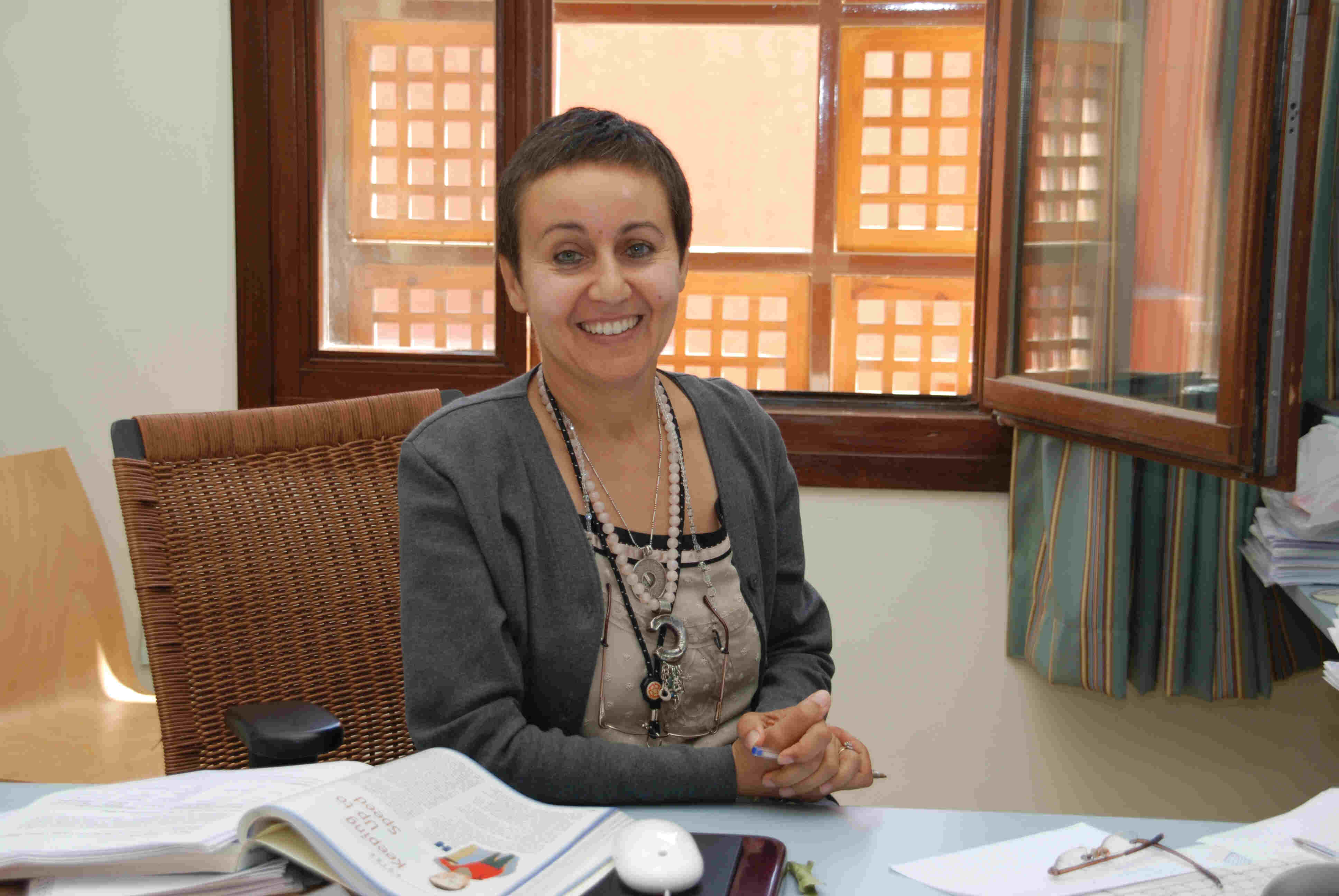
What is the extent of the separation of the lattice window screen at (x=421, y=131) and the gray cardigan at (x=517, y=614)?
113 cm

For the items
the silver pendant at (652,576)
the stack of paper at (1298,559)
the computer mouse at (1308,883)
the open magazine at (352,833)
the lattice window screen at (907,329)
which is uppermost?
the lattice window screen at (907,329)

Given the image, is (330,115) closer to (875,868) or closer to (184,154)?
(184,154)

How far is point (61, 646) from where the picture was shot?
1.93 m

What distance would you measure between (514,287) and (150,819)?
68cm

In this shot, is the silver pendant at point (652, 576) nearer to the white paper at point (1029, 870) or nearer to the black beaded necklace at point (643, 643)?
the black beaded necklace at point (643, 643)

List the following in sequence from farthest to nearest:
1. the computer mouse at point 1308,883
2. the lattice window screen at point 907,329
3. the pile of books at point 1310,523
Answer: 1. the lattice window screen at point 907,329
2. the pile of books at point 1310,523
3. the computer mouse at point 1308,883

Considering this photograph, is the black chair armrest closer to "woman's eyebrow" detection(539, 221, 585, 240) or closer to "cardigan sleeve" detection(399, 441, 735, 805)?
"cardigan sleeve" detection(399, 441, 735, 805)

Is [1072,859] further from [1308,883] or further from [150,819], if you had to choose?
[150,819]

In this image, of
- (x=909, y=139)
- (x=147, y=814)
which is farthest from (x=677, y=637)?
(x=909, y=139)

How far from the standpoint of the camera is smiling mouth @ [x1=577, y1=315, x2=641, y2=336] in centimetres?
122

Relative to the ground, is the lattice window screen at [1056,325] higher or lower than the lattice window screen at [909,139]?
lower

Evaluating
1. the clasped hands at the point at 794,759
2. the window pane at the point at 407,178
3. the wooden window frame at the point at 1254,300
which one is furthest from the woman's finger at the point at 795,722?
the window pane at the point at 407,178

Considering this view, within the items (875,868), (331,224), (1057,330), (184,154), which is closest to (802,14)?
(1057,330)

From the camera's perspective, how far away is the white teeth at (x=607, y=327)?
48.1 inches
